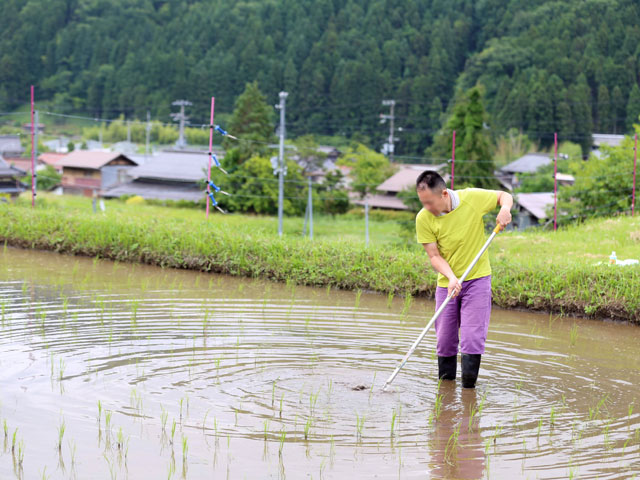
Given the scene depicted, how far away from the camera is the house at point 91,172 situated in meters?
54.8

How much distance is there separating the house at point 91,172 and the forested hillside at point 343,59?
17389 millimetres

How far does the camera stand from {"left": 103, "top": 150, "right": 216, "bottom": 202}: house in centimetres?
5000

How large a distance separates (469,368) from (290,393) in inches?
45.2

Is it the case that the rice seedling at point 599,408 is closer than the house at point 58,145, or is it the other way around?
the rice seedling at point 599,408

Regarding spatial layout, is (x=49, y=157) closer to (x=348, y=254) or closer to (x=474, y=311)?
(x=348, y=254)

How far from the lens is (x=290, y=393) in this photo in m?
5.09

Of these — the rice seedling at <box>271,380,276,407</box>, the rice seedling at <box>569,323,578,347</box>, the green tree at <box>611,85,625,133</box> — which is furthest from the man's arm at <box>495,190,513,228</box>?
the green tree at <box>611,85,625,133</box>

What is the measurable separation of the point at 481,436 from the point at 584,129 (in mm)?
56558

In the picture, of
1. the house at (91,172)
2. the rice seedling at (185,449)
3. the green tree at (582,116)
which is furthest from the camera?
the green tree at (582,116)

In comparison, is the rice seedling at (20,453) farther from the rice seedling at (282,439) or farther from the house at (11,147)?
the house at (11,147)

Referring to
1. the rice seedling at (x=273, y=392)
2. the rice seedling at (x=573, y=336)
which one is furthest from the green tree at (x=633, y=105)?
the rice seedling at (x=273, y=392)

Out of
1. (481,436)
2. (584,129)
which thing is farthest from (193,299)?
(584,129)

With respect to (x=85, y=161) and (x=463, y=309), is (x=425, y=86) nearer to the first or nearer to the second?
(x=85, y=161)

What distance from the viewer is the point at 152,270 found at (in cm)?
954
